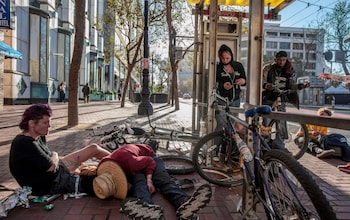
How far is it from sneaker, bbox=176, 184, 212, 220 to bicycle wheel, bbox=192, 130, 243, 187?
1.29 meters

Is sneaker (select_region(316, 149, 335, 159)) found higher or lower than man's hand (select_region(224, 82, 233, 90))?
lower

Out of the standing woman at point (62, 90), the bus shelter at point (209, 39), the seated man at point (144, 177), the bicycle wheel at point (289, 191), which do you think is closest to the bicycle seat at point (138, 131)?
the bus shelter at point (209, 39)

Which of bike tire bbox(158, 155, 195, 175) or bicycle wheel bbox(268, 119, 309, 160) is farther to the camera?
bicycle wheel bbox(268, 119, 309, 160)

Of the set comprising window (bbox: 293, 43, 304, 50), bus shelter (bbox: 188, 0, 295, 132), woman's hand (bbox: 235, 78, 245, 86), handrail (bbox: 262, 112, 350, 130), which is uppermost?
window (bbox: 293, 43, 304, 50)

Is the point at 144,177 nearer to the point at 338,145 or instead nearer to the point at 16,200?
the point at 16,200

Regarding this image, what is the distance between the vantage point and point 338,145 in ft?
20.5

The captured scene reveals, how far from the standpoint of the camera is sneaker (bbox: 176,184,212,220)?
8.91 ft

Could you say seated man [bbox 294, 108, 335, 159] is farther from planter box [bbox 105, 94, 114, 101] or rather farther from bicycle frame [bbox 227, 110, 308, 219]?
planter box [bbox 105, 94, 114, 101]

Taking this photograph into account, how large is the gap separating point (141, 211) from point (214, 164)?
2126 mm

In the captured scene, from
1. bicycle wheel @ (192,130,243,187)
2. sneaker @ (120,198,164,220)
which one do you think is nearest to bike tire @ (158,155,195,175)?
bicycle wheel @ (192,130,243,187)

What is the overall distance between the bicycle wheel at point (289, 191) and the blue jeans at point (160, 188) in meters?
1.00

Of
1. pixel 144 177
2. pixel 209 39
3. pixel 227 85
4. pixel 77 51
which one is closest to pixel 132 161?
pixel 144 177

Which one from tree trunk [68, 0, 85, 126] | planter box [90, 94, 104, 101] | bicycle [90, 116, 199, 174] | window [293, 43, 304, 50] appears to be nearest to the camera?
bicycle [90, 116, 199, 174]

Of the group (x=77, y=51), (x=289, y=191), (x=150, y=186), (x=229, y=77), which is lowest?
(x=150, y=186)
